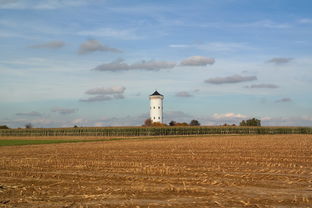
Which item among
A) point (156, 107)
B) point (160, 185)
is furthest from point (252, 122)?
point (160, 185)

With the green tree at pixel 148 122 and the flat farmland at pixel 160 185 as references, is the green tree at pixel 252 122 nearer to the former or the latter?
the green tree at pixel 148 122

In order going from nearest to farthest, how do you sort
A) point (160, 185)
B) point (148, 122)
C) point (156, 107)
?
1. point (160, 185)
2. point (156, 107)
3. point (148, 122)

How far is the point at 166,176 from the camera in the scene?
63.5 ft

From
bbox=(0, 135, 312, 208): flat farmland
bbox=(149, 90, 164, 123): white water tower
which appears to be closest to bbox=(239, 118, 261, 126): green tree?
bbox=(149, 90, 164, 123): white water tower

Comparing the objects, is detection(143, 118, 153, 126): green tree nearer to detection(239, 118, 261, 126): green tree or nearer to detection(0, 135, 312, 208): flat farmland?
detection(239, 118, 261, 126): green tree

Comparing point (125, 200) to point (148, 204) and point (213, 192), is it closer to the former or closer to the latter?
point (148, 204)

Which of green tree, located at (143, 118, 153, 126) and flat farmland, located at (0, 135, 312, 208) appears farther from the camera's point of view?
green tree, located at (143, 118, 153, 126)

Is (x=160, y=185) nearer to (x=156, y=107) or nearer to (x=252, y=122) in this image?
(x=156, y=107)

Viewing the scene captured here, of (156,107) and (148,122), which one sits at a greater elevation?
(156,107)

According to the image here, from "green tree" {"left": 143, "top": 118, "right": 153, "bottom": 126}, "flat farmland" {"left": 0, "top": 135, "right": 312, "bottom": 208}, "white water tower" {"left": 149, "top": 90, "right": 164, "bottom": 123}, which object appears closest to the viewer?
"flat farmland" {"left": 0, "top": 135, "right": 312, "bottom": 208}

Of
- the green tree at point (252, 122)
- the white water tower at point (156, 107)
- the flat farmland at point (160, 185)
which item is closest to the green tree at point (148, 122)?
the white water tower at point (156, 107)

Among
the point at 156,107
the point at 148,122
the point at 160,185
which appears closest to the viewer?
the point at 160,185

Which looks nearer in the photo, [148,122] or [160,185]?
[160,185]

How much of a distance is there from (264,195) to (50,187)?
28.2 feet
